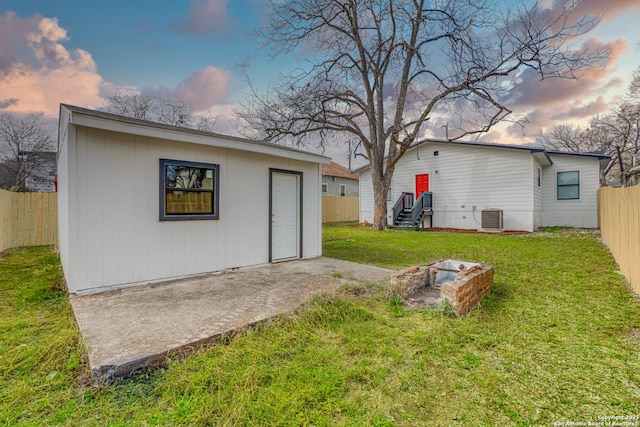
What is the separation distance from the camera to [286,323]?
122 inches

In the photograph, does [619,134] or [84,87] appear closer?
[84,87]

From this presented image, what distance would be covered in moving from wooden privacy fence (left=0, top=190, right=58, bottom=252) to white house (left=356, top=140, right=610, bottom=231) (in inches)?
577

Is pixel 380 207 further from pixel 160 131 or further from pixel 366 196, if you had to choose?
pixel 160 131

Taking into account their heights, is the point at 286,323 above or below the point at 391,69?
below

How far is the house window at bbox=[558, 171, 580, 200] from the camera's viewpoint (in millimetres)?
13250

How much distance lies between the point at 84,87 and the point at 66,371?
1039 centimetres

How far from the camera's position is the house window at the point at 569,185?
1325 cm

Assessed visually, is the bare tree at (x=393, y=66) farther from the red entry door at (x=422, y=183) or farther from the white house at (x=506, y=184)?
the red entry door at (x=422, y=183)

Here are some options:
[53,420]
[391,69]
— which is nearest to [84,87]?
[53,420]

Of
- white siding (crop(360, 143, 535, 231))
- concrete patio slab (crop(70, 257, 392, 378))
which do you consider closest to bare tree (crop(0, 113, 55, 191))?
concrete patio slab (crop(70, 257, 392, 378))

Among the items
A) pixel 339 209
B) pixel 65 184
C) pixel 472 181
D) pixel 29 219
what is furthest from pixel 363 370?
pixel 339 209

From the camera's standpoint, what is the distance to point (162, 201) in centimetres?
466

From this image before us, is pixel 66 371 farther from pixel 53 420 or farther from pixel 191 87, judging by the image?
pixel 191 87

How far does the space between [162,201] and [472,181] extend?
531 inches
